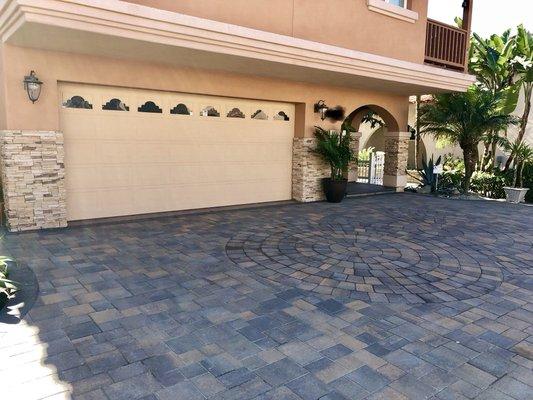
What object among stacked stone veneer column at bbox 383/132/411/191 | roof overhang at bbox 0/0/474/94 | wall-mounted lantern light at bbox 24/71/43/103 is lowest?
stacked stone veneer column at bbox 383/132/411/191

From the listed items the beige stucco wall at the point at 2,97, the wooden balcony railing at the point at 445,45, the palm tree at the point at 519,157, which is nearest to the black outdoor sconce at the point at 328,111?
the wooden balcony railing at the point at 445,45

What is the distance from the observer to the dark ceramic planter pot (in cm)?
1112

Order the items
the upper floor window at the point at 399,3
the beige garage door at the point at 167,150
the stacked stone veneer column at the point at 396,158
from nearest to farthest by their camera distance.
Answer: the beige garage door at the point at 167,150
the upper floor window at the point at 399,3
the stacked stone veneer column at the point at 396,158

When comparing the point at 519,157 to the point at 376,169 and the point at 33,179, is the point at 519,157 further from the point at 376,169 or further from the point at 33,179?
the point at 33,179

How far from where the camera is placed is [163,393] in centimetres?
291

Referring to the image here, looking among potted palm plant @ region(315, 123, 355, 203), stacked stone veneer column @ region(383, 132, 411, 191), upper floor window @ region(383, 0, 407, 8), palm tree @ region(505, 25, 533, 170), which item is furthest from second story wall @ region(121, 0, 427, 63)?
palm tree @ region(505, 25, 533, 170)

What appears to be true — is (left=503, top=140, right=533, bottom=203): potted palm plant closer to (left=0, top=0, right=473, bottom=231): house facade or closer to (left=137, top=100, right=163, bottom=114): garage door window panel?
(left=0, top=0, right=473, bottom=231): house facade

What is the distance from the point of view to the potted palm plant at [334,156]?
35.2 feet

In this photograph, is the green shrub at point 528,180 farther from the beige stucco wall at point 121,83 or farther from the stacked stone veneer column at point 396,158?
the beige stucco wall at point 121,83

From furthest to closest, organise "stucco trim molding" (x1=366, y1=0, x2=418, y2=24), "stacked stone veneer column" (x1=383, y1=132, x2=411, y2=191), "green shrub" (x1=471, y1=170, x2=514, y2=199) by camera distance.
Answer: "stacked stone veneer column" (x1=383, y1=132, x2=411, y2=191), "green shrub" (x1=471, y1=170, x2=514, y2=199), "stucco trim molding" (x1=366, y1=0, x2=418, y2=24)

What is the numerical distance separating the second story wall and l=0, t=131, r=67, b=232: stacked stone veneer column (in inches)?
115

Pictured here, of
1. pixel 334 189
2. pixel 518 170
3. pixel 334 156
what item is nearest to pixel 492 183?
pixel 518 170

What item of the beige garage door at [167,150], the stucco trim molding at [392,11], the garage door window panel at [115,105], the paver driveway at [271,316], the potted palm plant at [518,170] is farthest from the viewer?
the potted palm plant at [518,170]

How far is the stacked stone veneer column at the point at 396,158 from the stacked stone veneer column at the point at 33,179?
9.93 meters
